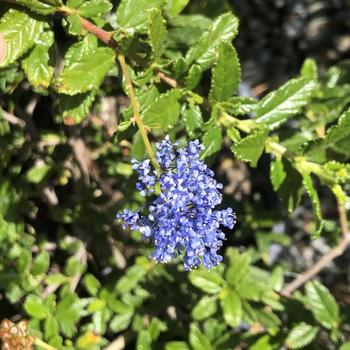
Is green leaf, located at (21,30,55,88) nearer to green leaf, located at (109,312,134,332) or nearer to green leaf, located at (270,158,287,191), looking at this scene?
green leaf, located at (270,158,287,191)

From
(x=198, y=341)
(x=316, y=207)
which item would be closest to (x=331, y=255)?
(x=198, y=341)

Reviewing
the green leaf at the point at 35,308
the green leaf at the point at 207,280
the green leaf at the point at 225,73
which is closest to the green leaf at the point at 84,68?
the green leaf at the point at 225,73

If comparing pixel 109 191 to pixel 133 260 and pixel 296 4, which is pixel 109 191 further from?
pixel 296 4

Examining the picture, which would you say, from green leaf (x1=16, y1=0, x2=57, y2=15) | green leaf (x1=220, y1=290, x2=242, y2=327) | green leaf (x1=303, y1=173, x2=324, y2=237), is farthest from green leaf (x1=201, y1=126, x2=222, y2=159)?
green leaf (x1=220, y1=290, x2=242, y2=327)

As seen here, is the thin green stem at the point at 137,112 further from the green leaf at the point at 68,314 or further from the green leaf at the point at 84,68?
the green leaf at the point at 68,314

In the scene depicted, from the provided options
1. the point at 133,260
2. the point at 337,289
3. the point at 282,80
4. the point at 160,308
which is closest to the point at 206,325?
the point at 160,308

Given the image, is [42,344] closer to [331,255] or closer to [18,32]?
[18,32]
